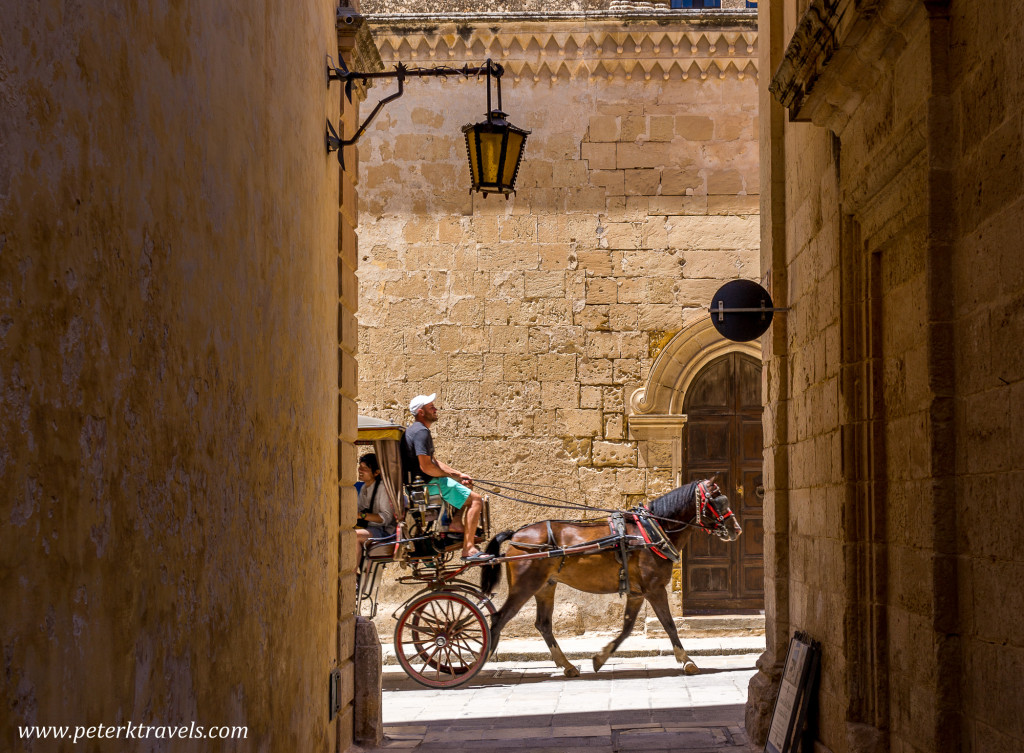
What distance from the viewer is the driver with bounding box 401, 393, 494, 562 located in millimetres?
10102

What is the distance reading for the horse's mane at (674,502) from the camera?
10.5 meters

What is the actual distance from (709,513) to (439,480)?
243cm

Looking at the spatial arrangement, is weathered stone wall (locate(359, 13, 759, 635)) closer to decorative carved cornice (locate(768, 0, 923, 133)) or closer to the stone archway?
the stone archway

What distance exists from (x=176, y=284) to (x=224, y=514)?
2.85ft

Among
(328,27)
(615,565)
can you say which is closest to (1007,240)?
(328,27)

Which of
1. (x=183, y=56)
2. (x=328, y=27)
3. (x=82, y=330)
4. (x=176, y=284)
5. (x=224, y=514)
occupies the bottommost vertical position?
(x=224, y=514)

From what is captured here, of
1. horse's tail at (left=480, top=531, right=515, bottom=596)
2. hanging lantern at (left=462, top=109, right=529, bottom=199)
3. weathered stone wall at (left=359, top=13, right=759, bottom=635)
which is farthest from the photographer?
weathered stone wall at (left=359, top=13, right=759, bottom=635)

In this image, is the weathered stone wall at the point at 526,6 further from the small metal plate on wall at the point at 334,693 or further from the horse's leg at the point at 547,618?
the small metal plate on wall at the point at 334,693

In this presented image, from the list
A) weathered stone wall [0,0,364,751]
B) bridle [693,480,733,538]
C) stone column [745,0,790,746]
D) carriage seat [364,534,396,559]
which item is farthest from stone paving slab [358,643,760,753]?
weathered stone wall [0,0,364,751]

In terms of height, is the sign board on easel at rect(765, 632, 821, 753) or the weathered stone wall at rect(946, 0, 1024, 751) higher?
the weathered stone wall at rect(946, 0, 1024, 751)

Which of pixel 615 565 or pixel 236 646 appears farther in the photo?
pixel 615 565

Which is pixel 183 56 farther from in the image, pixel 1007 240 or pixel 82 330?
pixel 1007 240

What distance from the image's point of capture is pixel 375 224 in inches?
520

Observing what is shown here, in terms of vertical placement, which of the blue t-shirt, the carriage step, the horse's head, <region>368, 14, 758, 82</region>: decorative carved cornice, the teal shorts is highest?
<region>368, 14, 758, 82</region>: decorative carved cornice
